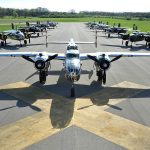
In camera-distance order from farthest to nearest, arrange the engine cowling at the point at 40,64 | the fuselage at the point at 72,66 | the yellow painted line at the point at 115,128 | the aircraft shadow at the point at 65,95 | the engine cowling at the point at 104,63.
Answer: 1. the engine cowling at the point at 104,63
2. the engine cowling at the point at 40,64
3. the fuselage at the point at 72,66
4. the aircraft shadow at the point at 65,95
5. the yellow painted line at the point at 115,128

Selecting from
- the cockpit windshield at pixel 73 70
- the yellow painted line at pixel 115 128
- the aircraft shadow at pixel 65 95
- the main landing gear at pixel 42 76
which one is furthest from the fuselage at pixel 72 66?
the yellow painted line at pixel 115 128

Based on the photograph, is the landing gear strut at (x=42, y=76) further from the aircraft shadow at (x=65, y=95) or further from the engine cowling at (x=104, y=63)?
the engine cowling at (x=104, y=63)

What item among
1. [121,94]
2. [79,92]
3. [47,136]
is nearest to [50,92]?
[79,92]

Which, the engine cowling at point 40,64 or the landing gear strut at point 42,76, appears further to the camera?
the landing gear strut at point 42,76

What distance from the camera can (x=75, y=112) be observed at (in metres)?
20.2

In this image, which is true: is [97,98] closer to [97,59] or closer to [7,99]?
[97,59]

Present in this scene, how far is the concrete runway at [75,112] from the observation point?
15.9 m

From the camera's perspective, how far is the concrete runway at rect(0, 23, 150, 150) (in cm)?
1587

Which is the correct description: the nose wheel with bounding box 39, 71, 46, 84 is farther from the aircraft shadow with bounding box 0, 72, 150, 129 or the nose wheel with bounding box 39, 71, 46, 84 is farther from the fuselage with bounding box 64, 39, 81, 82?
the fuselage with bounding box 64, 39, 81, 82

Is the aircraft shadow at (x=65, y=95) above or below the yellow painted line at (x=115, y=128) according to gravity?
above

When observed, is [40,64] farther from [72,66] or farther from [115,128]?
[115,128]

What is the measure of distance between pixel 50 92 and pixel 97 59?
6203 mm

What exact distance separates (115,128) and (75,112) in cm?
393

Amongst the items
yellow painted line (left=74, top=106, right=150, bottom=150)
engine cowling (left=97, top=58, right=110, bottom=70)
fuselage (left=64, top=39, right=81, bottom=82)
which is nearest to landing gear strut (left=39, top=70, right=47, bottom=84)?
fuselage (left=64, top=39, right=81, bottom=82)
